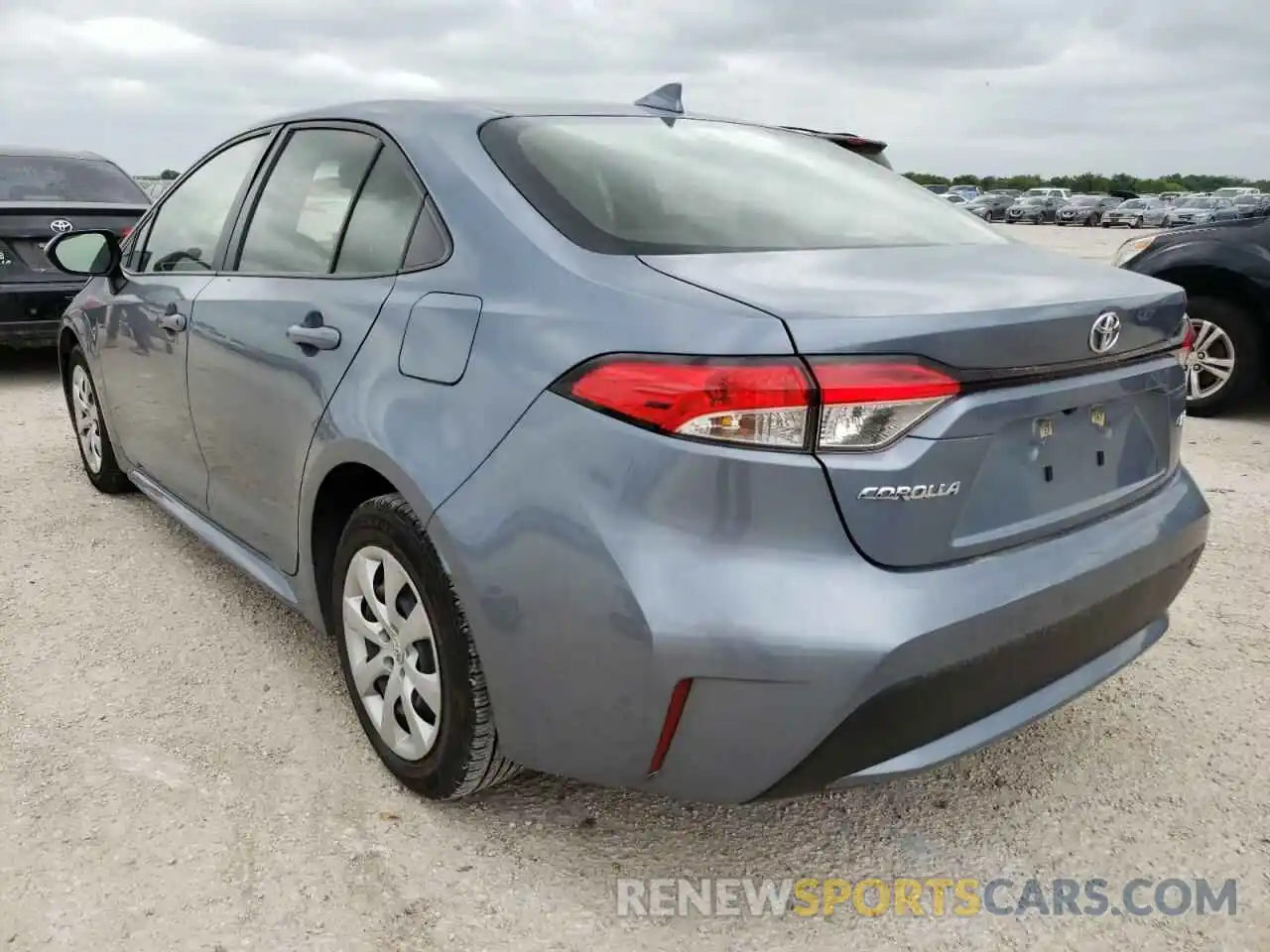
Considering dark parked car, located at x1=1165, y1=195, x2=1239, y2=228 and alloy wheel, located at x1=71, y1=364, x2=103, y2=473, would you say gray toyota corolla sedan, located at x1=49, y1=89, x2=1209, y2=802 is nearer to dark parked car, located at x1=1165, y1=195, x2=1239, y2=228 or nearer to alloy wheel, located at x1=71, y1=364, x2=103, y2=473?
alloy wheel, located at x1=71, y1=364, x2=103, y2=473

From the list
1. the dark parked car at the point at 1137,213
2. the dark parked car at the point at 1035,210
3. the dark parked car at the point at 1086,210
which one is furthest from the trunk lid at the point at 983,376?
the dark parked car at the point at 1035,210

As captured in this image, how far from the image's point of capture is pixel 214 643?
122 inches

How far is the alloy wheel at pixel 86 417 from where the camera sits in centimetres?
433

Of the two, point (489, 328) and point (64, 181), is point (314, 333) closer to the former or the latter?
point (489, 328)

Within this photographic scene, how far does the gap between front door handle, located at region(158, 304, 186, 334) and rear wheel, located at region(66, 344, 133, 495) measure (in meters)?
1.13

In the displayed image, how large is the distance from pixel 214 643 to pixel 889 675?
2198 mm

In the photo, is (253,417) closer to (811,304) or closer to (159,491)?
(159,491)

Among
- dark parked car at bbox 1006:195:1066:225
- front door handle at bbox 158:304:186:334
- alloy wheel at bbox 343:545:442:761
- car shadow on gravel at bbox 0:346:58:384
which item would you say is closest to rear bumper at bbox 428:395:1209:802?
alloy wheel at bbox 343:545:442:761

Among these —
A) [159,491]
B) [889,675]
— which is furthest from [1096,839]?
[159,491]

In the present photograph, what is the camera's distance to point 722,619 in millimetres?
1656

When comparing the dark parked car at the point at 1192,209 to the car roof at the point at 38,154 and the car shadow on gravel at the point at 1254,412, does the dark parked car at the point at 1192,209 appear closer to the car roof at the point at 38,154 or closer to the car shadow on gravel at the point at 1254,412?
the car shadow on gravel at the point at 1254,412

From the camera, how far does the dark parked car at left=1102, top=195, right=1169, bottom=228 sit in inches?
1724

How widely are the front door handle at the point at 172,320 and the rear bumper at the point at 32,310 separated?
13.2 feet

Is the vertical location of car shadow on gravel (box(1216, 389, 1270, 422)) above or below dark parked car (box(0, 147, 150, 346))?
below
